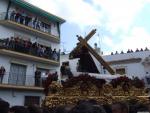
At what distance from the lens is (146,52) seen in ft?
99.6

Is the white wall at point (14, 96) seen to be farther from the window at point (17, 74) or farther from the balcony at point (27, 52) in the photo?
the balcony at point (27, 52)

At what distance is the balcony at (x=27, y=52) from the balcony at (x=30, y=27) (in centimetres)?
138

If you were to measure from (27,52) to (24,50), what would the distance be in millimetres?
374

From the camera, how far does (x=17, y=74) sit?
74.2 ft

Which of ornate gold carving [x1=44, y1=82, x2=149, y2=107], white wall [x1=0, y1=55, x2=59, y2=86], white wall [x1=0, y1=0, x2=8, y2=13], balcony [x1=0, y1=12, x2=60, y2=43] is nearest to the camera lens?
ornate gold carving [x1=44, y1=82, x2=149, y2=107]

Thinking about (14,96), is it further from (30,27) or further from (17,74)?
(30,27)

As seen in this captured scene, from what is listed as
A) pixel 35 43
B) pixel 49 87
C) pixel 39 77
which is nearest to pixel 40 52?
pixel 35 43

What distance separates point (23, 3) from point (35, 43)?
3832 millimetres

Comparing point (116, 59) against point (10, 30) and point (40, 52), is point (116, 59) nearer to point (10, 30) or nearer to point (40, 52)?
point (40, 52)

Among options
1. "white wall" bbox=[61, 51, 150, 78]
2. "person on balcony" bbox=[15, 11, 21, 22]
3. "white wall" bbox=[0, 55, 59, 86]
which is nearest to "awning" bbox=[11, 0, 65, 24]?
"person on balcony" bbox=[15, 11, 21, 22]

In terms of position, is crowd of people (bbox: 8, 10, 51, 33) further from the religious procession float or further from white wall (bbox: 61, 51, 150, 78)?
the religious procession float

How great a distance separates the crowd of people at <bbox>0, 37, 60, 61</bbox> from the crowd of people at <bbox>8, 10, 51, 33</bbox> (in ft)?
5.41

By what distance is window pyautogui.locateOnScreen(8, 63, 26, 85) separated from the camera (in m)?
22.0

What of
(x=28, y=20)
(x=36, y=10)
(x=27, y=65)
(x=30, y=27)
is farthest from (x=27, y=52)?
(x=36, y=10)
